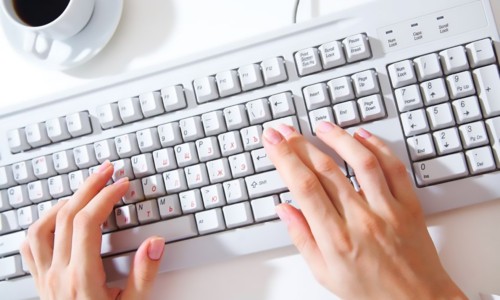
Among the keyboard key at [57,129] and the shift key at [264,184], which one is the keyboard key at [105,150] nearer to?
the keyboard key at [57,129]

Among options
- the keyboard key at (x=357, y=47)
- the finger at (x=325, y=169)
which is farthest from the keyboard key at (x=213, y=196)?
the keyboard key at (x=357, y=47)

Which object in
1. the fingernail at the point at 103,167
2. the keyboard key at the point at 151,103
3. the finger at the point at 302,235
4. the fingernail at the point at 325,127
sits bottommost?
the finger at the point at 302,235

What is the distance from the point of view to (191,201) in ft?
1.80

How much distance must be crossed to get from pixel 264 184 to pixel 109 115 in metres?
0.21

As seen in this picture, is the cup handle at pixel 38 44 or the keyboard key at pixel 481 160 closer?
the keyboard key at pixel 481 160

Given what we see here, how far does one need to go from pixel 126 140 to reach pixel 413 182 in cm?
35

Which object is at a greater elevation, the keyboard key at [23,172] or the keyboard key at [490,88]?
the keyboard key at [23,172]

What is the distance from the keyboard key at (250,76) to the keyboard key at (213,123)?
47mm

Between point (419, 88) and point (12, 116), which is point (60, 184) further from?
point (419, 88)

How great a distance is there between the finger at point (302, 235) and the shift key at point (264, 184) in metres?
0.02

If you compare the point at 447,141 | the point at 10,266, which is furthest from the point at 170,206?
the point at 447,141

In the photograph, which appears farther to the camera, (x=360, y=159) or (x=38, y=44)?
(x=38, y=44)

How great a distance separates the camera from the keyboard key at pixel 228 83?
0.54 meters

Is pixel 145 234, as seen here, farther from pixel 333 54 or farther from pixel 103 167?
pixel 333 54
